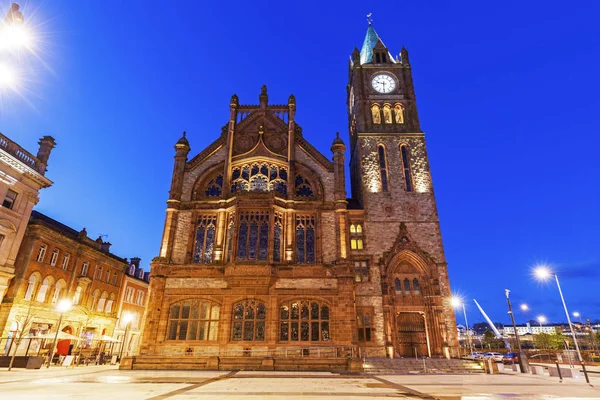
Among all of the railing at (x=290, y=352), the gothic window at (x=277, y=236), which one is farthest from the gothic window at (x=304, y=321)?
the gothic window at (x=277, y=236)

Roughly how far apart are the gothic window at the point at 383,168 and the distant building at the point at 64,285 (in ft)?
104

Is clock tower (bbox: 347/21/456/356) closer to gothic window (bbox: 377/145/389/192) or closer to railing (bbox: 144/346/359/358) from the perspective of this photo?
gothic window (bbox: 377/145/389/192)

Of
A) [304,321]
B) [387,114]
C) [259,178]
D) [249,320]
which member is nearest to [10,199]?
[259,178]

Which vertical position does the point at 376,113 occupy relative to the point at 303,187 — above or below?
above

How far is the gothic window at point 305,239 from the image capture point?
33.3 metres

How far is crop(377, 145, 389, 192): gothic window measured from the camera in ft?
128

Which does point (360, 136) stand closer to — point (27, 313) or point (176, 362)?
point (176, 362)

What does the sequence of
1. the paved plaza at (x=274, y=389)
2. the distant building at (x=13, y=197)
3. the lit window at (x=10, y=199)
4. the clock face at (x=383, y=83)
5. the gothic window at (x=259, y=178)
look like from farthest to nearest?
1. the clock face at (x=383, y=83)
2. the gothic window at (x=259, y=178)
3. the lit window at (x=10, y=199)
4. the distant building at (x=13, y=197)
5. the paved plaza at (x=274, y=389)

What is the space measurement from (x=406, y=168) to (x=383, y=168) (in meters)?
2.61

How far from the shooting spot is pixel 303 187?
120 feet

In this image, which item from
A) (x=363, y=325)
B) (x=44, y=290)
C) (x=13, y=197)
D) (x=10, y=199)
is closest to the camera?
(x=10, y=199)

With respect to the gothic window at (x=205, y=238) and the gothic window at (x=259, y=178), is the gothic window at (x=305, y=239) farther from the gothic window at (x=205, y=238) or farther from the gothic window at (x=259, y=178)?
the gothic window at (x=205, y=238)

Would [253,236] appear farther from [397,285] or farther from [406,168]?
[406,168]

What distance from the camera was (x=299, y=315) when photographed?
3047 centimetres
